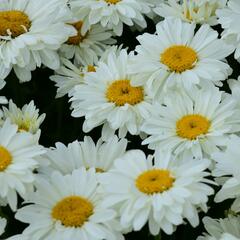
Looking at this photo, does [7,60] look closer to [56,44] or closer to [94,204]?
[56,44]

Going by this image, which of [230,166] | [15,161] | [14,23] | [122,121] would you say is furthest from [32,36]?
[230,166]

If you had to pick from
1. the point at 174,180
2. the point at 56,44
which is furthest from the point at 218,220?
the point at 56,44

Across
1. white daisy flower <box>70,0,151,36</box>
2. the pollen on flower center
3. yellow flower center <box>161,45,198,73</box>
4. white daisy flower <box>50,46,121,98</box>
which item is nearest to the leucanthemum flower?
white daisy flower <box>50,46,121,98</box>

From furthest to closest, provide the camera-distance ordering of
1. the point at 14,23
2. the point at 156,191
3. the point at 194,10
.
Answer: the point at 194,10 → the point at 14,23 → the point at 156,191

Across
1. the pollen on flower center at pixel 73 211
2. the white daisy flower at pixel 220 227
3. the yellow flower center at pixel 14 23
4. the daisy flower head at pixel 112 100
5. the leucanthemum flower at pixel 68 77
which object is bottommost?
the white daisy flower at pixel 220 227

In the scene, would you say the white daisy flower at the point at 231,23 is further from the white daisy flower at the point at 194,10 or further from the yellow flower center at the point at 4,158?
the yellow flower center at the point at 4,158

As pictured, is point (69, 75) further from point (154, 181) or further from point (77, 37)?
point (154, 181)

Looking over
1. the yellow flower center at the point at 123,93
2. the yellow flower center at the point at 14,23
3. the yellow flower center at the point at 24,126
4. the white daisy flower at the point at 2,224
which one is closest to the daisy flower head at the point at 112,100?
the yellow flower center at the point at 123,93

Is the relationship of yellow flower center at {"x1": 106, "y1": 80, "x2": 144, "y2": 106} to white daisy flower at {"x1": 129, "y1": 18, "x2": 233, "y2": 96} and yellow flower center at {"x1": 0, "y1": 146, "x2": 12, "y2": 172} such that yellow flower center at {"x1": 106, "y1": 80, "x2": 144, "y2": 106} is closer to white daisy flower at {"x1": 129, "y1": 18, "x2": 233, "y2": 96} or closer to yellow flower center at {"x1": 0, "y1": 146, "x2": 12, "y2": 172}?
white daisy flower at {"x1": 129, "y1": 18, "x2": 233, "y2": 96}
